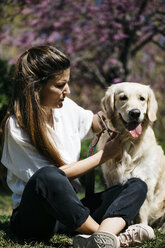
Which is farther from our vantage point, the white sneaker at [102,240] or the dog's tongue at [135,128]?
the dog's tongue at [135,128]

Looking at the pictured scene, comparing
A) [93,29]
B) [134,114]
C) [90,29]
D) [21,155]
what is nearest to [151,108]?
[134,114]

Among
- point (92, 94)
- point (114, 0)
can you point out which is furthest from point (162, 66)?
point (114, 0)

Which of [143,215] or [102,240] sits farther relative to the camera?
[143,215]

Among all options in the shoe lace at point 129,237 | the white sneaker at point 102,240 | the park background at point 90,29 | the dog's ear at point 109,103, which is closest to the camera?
the white sneaker at point 102,240

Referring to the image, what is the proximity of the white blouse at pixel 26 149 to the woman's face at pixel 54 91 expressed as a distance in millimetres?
184

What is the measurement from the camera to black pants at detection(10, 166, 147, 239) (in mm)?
2184

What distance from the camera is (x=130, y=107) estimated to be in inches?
115

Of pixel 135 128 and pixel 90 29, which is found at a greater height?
pixel 135 128

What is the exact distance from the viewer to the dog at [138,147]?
9.69 feet

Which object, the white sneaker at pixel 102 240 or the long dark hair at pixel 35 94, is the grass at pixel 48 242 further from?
the long dark hair at pixel 35 94

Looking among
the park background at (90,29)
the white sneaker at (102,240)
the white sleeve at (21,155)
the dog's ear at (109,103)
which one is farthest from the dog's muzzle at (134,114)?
the park background at (90,29)

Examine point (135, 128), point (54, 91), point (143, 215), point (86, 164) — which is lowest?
point (143, 215)

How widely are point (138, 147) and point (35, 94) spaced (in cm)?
105

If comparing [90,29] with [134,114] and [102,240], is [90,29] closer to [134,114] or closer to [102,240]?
[134,114]
